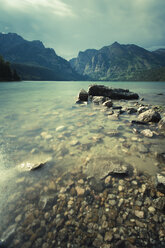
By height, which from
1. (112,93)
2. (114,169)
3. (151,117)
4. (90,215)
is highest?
(112,93)

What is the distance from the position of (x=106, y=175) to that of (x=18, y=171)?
92.5 inches

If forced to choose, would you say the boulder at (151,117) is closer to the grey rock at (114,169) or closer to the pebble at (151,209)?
the grey rock at (114,169)

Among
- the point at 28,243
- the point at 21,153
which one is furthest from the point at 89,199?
the point at 21,153

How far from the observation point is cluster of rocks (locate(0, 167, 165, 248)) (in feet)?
5.54

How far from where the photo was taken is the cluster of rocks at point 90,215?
66.5 inches

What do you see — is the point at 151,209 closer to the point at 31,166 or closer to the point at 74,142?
the point at 31,166

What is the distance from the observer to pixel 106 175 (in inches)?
116

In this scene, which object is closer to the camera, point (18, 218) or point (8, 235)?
point (8, 235)

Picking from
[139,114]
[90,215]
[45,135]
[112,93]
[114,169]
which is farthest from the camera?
[112,93]

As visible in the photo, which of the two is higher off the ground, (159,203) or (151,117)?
(151,117)

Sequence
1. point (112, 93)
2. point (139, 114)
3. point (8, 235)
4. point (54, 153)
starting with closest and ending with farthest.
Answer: point (8, 235) → point (54, 153) → point (139, 114) → point (112, 93)

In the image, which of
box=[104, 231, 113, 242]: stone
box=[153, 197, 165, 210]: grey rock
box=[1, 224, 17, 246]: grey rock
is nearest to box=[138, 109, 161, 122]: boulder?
box=[153, 197, 165, 210]: grey rock

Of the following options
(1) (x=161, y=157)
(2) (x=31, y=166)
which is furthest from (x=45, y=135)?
(1) (x=161, y=157)

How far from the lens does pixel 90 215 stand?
206 centimetres
